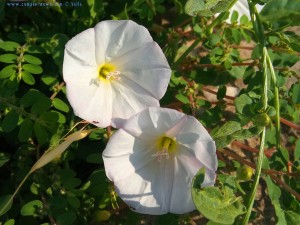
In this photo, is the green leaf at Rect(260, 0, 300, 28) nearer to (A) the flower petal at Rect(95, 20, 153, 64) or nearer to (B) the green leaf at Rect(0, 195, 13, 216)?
(A) the flower petal at Rect(95, 20, 153, 64)

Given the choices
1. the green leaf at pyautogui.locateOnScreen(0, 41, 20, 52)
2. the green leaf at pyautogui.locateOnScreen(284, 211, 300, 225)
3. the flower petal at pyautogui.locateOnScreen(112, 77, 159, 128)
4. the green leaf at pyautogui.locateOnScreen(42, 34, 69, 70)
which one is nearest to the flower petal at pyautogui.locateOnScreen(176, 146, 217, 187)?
Result: the flower petal at pyautogui.locateOnScreen(112, 77, 159, 128)

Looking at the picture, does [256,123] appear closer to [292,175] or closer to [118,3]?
[292,175]

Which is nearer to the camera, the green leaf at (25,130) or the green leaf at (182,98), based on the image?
the green leaf at (25,130)

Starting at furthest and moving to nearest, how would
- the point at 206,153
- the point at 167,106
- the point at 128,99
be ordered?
the point at 167,106, the point at 128,99, the point at 206,153

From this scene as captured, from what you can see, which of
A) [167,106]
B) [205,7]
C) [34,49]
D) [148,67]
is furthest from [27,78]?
[205,7]

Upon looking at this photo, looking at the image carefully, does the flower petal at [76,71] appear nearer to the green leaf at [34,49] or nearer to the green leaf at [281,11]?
the green leaf at [34,49]

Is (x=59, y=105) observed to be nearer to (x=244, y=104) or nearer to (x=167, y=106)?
(x=167, y=106)

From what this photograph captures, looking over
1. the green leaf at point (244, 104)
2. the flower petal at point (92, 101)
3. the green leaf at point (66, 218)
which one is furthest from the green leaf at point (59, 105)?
the green leaf at point (244, 104)
